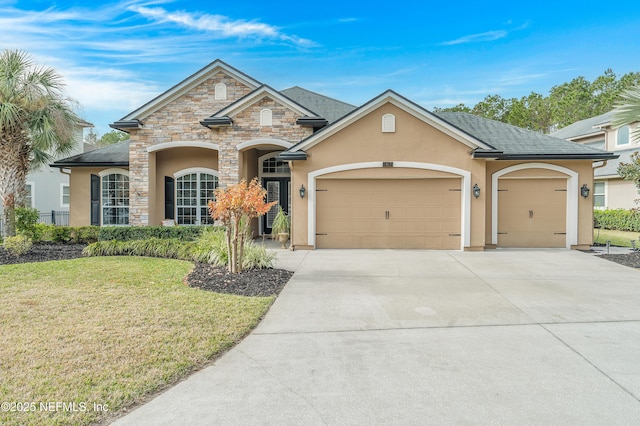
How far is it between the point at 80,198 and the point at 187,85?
6.47m

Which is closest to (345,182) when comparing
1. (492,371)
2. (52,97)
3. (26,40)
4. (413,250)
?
(413,250)

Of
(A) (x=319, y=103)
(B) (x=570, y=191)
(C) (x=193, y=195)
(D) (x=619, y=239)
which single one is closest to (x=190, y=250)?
(C) (x=193, y=195)

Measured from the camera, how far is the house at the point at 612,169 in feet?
63.1

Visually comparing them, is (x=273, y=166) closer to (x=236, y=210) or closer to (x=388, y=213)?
(x=388, y=213)

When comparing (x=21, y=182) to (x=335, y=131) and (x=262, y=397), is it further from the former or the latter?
(x=262, y=397)

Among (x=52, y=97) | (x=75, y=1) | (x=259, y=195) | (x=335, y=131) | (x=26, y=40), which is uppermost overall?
(x=75, y=1)

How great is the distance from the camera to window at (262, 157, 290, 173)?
15.5 metres

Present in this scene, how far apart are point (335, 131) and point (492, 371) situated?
30.1 ft

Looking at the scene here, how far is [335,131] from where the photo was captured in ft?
38.5

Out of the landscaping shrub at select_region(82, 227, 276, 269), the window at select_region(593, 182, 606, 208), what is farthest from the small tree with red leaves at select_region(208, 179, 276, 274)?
the window at select_region(593, 182, 606, 208)

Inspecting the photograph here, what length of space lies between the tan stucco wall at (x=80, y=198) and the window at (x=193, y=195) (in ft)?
12.3

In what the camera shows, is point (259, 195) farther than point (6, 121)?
No

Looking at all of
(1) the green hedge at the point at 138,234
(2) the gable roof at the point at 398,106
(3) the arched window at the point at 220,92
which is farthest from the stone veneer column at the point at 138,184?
(2) the gable roof at the point at 398,106

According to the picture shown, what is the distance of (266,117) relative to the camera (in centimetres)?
1311
